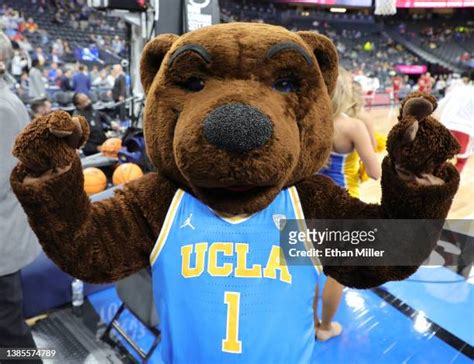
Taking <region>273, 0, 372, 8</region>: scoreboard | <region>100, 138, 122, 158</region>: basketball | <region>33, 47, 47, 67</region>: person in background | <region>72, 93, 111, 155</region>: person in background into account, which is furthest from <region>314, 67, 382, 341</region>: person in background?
<region>273, 0, 372, 8</region>: scoreboard

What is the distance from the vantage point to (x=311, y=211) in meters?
1.04

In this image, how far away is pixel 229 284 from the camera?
97 centimetres

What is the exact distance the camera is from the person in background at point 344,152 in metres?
1.98

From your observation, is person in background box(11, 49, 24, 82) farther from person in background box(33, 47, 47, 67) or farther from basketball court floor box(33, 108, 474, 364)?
basketball court floor box(33, 108, 474, 364)

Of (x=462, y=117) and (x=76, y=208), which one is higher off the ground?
(x=76, y=208)

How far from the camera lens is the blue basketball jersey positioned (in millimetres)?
972

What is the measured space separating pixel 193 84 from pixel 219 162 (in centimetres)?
24

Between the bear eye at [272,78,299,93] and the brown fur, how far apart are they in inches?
0.7

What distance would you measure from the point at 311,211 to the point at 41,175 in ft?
2.06

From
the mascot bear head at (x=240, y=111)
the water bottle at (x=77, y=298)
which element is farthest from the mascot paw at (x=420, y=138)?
the water bottle at (x=77, y=298)

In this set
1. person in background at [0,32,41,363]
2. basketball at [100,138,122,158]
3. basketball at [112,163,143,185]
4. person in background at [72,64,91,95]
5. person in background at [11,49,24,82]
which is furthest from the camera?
person in background at [11,49,24,82]

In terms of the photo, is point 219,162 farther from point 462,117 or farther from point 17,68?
point 17,68

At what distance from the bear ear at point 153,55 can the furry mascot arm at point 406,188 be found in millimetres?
483

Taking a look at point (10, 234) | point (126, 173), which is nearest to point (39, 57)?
point (126, 173)
